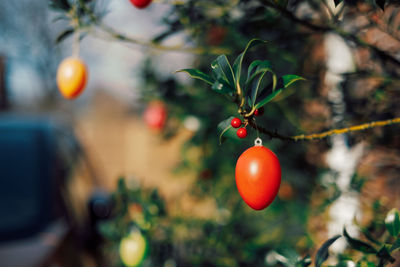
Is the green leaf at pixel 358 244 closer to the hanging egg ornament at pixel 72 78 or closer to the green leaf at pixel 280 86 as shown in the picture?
the green leaf at pixel 280 86

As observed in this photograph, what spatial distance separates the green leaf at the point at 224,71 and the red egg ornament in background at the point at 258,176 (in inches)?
4.3

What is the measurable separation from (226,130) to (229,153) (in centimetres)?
108

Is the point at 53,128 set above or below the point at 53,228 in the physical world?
above

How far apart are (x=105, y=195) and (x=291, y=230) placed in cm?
190

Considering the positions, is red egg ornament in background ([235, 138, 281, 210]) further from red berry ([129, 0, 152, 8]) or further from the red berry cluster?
red berry ([129, 0, 152, 8])

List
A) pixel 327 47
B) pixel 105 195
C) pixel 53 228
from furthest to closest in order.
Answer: pixel 105 195 < pixel 53 228 < pixel 327 47

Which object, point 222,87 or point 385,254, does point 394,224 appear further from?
point 222,87

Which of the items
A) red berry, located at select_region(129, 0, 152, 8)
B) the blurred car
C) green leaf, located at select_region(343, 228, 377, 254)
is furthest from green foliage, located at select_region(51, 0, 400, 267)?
the blurred car

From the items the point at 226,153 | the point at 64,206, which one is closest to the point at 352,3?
the point at 226,153

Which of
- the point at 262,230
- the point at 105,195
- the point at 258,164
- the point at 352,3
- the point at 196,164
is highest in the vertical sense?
the point at 352,3

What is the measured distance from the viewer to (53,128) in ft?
7.93

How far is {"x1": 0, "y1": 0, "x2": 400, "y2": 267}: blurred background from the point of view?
2.73 ft

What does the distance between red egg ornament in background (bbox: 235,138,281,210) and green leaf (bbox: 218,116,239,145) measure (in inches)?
1.4

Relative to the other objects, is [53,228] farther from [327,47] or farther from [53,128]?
[327,47]
